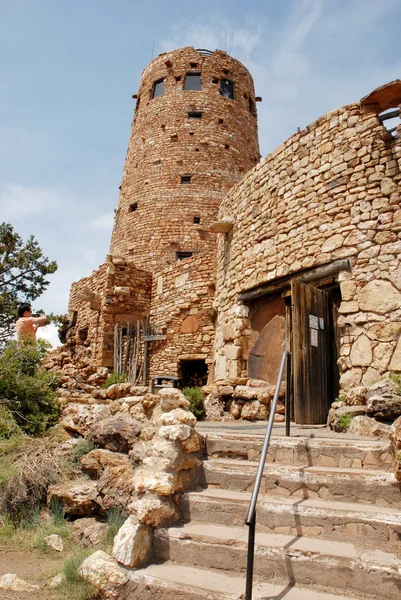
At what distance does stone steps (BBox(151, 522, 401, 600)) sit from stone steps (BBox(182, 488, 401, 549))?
0.26ft

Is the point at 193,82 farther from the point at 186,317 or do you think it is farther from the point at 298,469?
the point at 298,469

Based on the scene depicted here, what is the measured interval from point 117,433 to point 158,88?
19991 millimetres

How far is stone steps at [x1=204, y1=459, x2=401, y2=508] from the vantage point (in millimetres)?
3330

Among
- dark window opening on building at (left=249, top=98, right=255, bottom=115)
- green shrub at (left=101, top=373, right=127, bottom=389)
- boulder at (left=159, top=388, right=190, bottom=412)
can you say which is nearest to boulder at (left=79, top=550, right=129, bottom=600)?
boulder at (left=159, top=388, right=190, bottom=412)

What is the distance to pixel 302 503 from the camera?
3377 mm

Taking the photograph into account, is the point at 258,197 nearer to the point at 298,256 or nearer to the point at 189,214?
the point at 298,256

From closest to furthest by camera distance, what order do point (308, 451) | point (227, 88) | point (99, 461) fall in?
1. point (308, 451)
2. point (99, 461)
3. point (227, 88)

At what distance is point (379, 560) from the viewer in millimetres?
2764

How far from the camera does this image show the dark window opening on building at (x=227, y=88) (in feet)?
68.0

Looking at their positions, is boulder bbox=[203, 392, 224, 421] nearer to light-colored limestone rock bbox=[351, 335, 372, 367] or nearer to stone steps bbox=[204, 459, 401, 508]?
light-colored limestone rock bbox=[351, 335, 372, 367]

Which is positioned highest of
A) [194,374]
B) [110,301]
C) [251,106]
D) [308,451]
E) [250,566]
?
[251,106]

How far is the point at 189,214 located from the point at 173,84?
6.70 m

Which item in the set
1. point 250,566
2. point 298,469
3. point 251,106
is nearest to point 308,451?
point 298,469

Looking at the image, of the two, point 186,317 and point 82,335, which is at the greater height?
point 186,317
